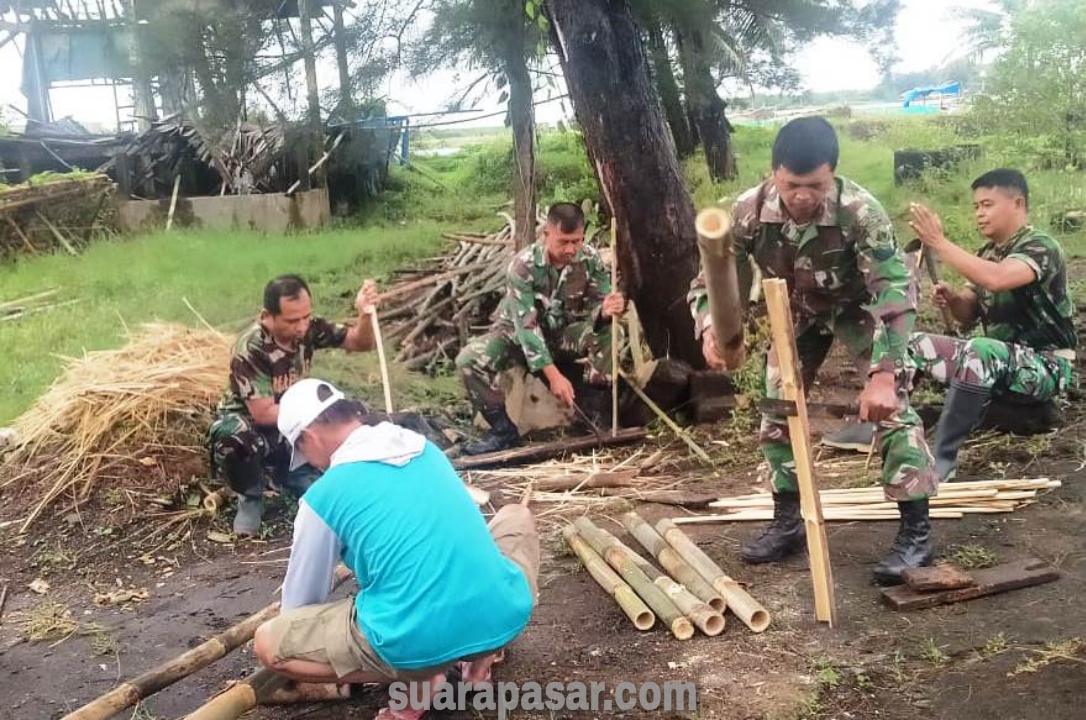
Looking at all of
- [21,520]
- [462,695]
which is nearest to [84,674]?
[462,695]

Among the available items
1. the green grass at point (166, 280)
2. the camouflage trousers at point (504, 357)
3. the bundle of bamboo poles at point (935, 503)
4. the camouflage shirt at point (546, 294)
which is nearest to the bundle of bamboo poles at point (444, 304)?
the green grass at point (166, 280)

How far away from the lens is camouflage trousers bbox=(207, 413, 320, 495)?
16.9 ft

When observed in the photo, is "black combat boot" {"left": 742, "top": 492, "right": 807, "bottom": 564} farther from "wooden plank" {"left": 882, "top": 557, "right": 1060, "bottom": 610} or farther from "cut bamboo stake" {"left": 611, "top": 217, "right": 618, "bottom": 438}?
"cut bamboo stake" {"left": 611, "top": 217, "right": 618, "bottom": 438}

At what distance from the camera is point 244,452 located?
5160 mm

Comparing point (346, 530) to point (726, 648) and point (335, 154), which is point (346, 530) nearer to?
point (726, 648)

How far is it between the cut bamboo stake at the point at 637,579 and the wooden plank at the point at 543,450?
4.93 ft

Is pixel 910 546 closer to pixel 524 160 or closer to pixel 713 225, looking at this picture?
pixel 713 225

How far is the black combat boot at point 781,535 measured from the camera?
4.04 meters

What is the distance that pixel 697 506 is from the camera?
485 cm

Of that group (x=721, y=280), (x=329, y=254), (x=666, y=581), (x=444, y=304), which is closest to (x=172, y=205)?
(x=329, y=254)

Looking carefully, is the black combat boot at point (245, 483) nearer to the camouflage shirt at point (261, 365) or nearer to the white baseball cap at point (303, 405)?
the camouflage shirt at point (261, 365)

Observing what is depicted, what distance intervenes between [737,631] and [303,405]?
1.73 m

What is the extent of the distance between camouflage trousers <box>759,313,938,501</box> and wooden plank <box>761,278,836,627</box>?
406 mm

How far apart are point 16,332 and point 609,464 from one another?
621cm
